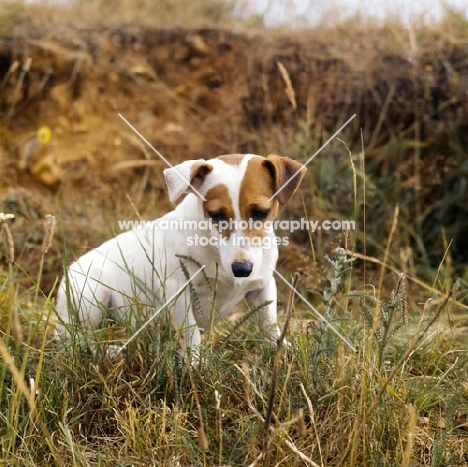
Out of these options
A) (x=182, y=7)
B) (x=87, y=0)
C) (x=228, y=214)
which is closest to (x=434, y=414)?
(x=228, y=214)

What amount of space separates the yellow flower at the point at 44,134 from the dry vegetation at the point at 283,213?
17 mm

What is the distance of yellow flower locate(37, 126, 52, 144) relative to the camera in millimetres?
6230

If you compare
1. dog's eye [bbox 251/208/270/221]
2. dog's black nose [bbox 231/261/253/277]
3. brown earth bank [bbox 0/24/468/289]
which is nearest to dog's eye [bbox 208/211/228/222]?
dog's eye [bbox 251/208/270/221]

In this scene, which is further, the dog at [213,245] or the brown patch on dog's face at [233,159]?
the brown patch on dog's face at [233,159]

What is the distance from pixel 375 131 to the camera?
5.58m

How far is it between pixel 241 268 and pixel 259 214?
0.32m

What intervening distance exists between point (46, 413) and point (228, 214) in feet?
3.89

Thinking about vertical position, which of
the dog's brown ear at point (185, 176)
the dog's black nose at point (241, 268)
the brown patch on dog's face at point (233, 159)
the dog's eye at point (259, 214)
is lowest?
the dog's black nose at point (241, 268)

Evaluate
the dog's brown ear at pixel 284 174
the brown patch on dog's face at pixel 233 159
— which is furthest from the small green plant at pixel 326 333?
the brown patch on dog's face at pixel 233 159

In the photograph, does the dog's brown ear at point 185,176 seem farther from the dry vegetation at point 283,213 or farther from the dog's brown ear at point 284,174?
the dry vegetation at point 283,213

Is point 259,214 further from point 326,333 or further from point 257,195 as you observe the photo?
point 326,333

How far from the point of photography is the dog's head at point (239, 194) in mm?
2865

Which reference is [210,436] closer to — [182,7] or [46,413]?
[46,413]

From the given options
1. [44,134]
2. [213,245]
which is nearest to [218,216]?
[213,245]
